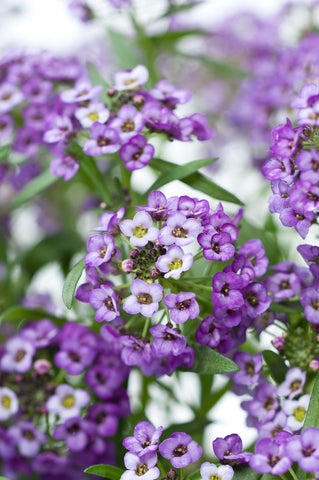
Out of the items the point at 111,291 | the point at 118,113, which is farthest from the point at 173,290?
the point at 118,113

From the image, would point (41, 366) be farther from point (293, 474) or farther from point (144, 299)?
point (293, 474)

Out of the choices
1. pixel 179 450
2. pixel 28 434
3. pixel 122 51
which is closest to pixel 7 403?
pixel 28 434

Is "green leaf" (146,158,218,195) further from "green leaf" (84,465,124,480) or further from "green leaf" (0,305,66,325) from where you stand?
"green leaf" (84,465,124,480)

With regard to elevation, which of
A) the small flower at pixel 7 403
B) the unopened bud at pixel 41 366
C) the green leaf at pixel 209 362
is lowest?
the small flower at pixel 7 403

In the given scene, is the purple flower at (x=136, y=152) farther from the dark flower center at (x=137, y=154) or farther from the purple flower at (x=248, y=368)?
the purple flower at (x=248, y=368)

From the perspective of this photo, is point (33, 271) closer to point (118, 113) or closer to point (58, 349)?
point (58, 349)

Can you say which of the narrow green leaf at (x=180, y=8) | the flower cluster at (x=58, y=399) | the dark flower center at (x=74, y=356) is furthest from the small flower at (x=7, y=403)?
the narrow green leaf at (x=180, y=8)
